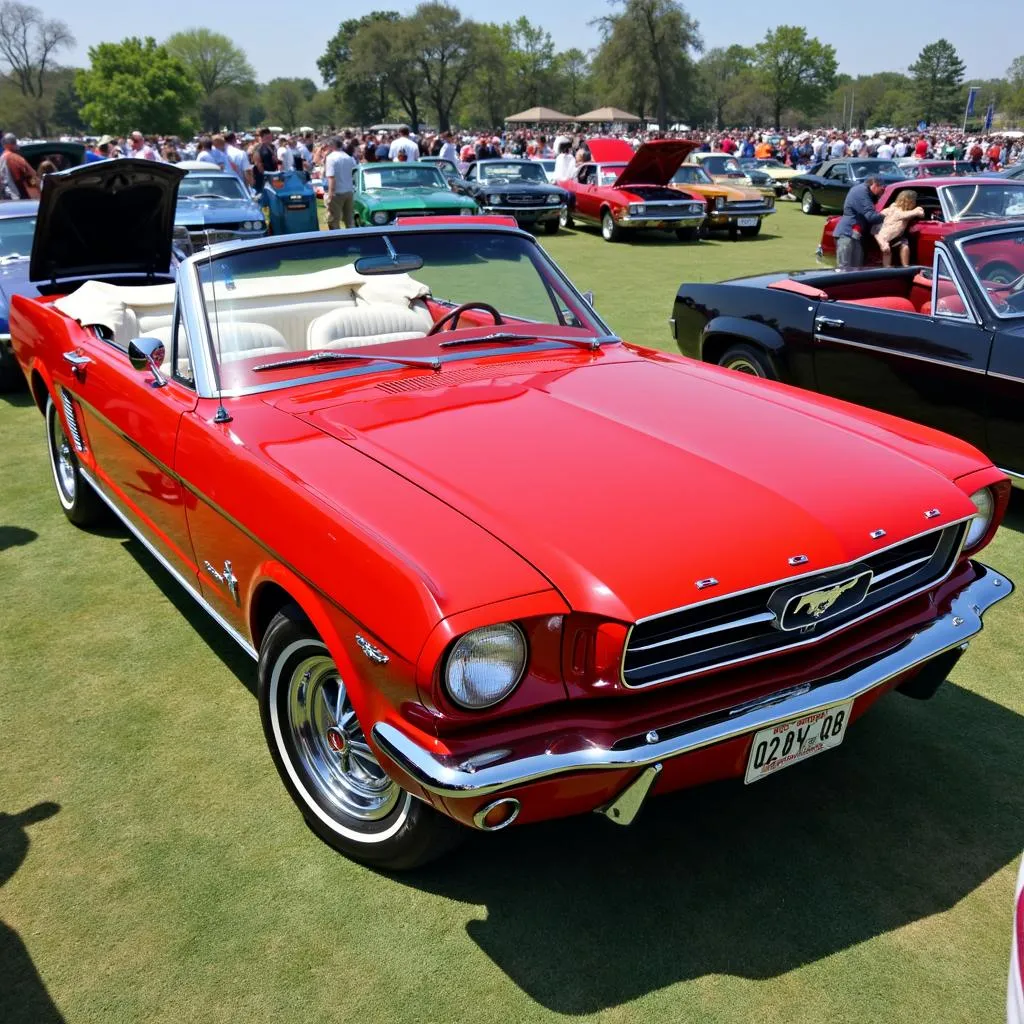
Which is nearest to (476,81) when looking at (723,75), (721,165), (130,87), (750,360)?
(130,87)

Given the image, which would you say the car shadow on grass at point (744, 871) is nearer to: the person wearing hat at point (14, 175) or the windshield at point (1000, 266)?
the windshield at point (1000, 266)

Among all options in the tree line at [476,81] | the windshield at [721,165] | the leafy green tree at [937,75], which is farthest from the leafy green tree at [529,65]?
the windshield at [721,165]

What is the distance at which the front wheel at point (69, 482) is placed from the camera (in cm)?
500

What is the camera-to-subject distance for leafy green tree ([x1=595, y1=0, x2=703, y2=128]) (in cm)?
7750

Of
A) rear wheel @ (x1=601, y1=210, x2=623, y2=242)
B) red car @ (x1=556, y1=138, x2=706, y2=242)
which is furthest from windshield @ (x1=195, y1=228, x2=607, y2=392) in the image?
rear wheel @ (x1=601, y1=210, x2=623, y2=242)

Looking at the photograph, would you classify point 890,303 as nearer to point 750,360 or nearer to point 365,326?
point 750,360

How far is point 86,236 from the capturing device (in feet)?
18.0

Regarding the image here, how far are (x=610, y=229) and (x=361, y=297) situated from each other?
14.2 meters

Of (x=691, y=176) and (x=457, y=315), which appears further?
(x=691, y=176)

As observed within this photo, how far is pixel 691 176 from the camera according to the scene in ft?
63.3

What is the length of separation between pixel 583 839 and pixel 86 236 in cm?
449

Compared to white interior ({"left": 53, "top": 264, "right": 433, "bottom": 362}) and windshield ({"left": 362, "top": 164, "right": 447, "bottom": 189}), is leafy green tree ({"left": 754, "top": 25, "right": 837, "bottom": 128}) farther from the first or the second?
white interior ({"left": 53, "top": 264, "right": 433, "bottom": 362})

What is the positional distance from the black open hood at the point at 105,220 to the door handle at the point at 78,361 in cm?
118

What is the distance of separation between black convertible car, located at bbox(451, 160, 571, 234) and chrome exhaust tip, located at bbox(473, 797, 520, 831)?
53.2 feet
